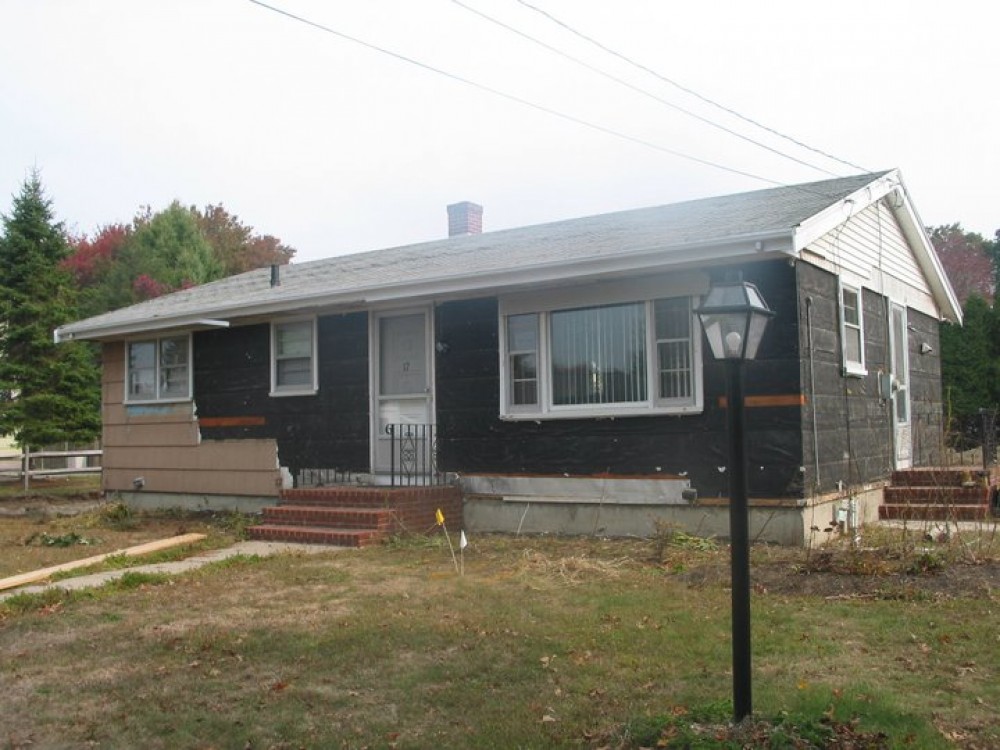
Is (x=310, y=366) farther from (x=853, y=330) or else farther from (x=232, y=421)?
(x=853, y=330)

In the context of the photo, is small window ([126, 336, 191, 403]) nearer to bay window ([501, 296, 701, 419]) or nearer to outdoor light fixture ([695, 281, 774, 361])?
bay window ([501, 296, 701, 419])

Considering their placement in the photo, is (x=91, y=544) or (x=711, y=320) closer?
(x=711, y=320)

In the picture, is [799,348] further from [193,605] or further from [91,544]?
[91,544]

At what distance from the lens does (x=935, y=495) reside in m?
11.5

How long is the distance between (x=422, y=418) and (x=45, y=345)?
17170mm

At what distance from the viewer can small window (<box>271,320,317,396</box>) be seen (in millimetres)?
13266

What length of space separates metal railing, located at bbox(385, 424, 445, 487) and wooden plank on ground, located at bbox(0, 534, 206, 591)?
2601 millimetres

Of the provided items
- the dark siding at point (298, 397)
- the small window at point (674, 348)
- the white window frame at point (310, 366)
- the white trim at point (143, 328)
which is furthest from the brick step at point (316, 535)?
the white trim at point (143, 328)

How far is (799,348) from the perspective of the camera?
9.57 metres

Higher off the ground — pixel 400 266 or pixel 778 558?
pixel 400 266

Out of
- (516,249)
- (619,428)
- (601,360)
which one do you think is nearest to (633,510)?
(619,428)

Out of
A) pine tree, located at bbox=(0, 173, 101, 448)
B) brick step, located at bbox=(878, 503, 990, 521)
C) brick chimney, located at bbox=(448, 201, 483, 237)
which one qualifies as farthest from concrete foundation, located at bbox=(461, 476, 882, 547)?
pine tree, located at bbox=(0, 173, 101, 448)

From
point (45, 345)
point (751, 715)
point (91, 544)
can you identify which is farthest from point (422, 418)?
point (45, 345)

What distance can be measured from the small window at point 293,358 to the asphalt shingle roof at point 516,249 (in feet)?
1.79
